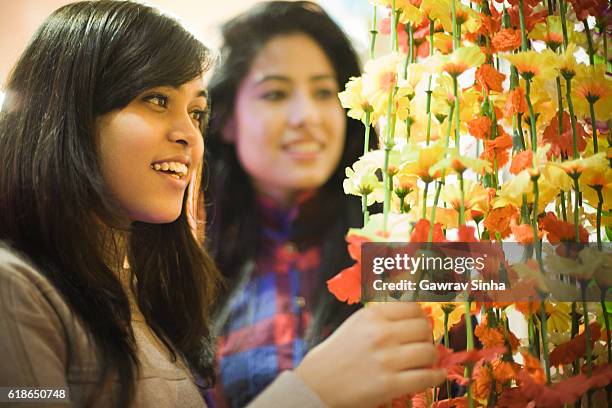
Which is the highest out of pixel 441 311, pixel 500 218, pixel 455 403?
pixel 500 218

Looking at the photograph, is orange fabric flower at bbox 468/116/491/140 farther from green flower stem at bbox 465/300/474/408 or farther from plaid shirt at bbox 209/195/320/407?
plaid shirt at bbox 209/195/320/407

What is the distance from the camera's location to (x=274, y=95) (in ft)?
3.44

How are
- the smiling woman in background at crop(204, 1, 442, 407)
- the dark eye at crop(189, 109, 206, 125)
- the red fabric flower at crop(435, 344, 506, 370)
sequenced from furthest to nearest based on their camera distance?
the smiling woman in background at crop(204, 1, 442, 407)
the dark eye at crop(189, 109, 206, 125)
the red fabric flower at crop(435, 344, 506, 370)

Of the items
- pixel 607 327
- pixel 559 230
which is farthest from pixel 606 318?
pixel 559 230

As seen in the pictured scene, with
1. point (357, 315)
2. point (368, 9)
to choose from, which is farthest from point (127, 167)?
point (368, 9)

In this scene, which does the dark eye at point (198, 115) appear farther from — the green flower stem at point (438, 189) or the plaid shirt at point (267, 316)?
the green flower stem at point (438, 189)

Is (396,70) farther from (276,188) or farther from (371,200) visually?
(276,188)

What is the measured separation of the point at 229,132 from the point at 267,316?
0.30 meters

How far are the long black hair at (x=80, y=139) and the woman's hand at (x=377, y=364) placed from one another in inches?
9.1

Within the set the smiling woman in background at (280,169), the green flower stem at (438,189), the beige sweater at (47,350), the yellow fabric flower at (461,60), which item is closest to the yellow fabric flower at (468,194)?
the green flower stem at (438,189)

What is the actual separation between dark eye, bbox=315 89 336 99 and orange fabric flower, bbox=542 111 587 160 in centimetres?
38

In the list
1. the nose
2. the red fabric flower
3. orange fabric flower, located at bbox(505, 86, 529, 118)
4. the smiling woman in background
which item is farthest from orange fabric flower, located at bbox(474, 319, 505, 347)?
the nose

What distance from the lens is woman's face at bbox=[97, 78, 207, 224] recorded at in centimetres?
82

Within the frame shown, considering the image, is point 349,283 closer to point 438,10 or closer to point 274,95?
point 438,10
